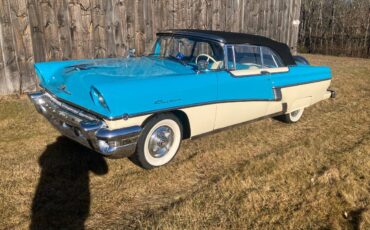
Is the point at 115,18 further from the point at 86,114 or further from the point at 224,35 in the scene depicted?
the point at 86,114

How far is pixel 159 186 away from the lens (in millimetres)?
3438

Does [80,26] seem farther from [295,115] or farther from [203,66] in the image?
[295,115]

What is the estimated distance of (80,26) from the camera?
6.82 meters

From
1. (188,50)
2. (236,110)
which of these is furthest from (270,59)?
(188,50)

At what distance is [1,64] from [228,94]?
4.49 m

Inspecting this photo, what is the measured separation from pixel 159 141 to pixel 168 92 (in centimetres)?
59

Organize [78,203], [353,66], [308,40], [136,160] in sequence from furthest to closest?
[308,40] → [353,66] → [136,160] → [78,203]

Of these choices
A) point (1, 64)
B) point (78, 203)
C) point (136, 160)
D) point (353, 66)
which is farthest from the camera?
point (353, 66)

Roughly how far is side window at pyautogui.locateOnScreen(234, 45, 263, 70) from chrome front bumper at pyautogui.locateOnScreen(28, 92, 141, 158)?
1818 mm

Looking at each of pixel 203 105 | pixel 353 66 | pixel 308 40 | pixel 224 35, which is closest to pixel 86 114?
pixel 203 105

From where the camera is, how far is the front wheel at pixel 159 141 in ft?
11.6

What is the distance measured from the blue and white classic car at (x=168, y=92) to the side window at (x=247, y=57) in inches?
0.6

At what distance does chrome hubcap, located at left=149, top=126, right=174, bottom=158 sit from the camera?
3.67 metres

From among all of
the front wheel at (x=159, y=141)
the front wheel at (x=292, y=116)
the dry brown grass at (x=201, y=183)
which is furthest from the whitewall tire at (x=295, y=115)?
the front wheel at (x=159, y=141)
